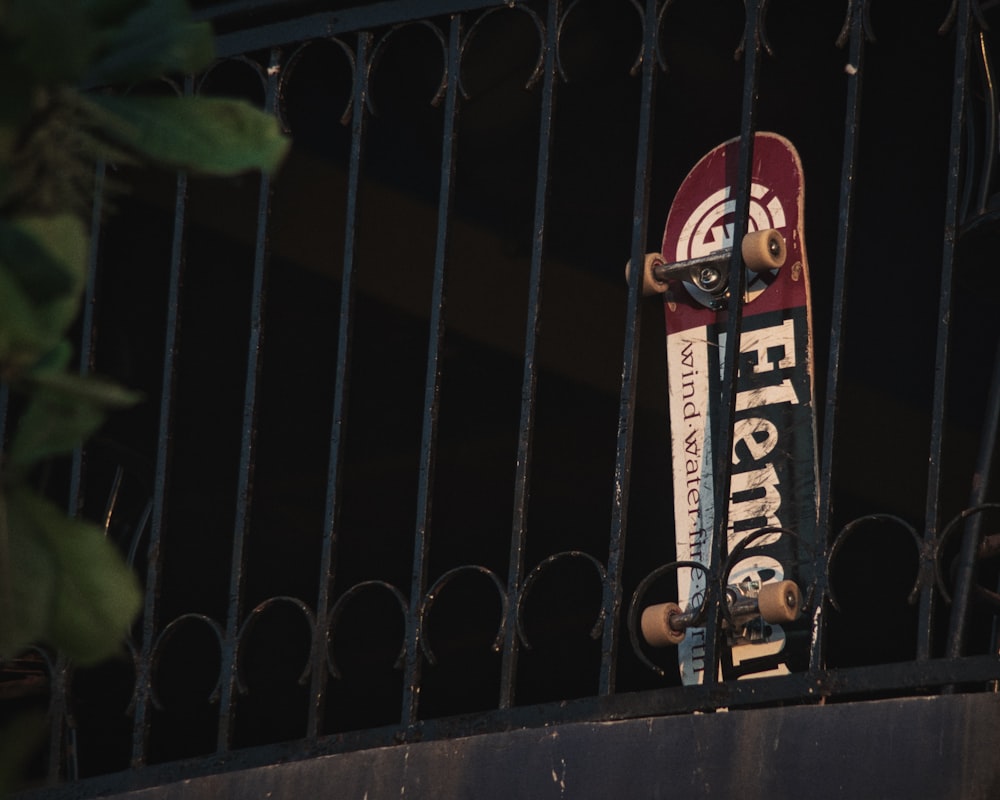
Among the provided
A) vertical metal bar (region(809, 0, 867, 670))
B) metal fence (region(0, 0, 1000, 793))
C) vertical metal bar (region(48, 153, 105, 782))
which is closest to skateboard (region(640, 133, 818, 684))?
metal fence (region(0, 0, 1000, 793))

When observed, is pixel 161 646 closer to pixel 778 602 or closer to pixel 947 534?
pixel 778 602

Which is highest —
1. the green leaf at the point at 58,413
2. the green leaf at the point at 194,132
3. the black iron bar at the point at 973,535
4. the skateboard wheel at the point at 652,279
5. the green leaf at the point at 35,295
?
the skateboard wheel at the point at 652,279

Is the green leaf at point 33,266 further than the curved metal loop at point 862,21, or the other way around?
the curved metal loop at point 862,21

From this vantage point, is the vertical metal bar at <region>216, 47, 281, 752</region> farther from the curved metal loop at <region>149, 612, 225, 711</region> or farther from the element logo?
the element logo

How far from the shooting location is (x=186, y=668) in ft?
15.8

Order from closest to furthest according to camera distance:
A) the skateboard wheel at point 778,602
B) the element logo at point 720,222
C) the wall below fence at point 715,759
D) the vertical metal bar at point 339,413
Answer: the wall below fence at point 715,759 < the vertical metal bar at point 339,413 < the skateboard wheel at point 778,602 < the element logo at point 720,222

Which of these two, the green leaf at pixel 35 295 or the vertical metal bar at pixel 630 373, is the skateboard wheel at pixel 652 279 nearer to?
the vertical metal bar at pixel 630 373

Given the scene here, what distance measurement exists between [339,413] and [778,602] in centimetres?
98

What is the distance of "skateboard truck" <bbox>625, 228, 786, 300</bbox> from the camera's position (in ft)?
12.1

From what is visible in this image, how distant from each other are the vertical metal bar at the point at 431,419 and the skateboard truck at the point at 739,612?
45 centimetres

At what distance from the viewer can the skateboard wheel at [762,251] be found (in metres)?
3.66

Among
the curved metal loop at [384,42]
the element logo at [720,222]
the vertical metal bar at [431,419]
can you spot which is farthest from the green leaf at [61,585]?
the element logo at [720,222]

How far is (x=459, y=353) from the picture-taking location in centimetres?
546

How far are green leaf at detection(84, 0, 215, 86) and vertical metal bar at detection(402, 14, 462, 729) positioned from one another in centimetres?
219
